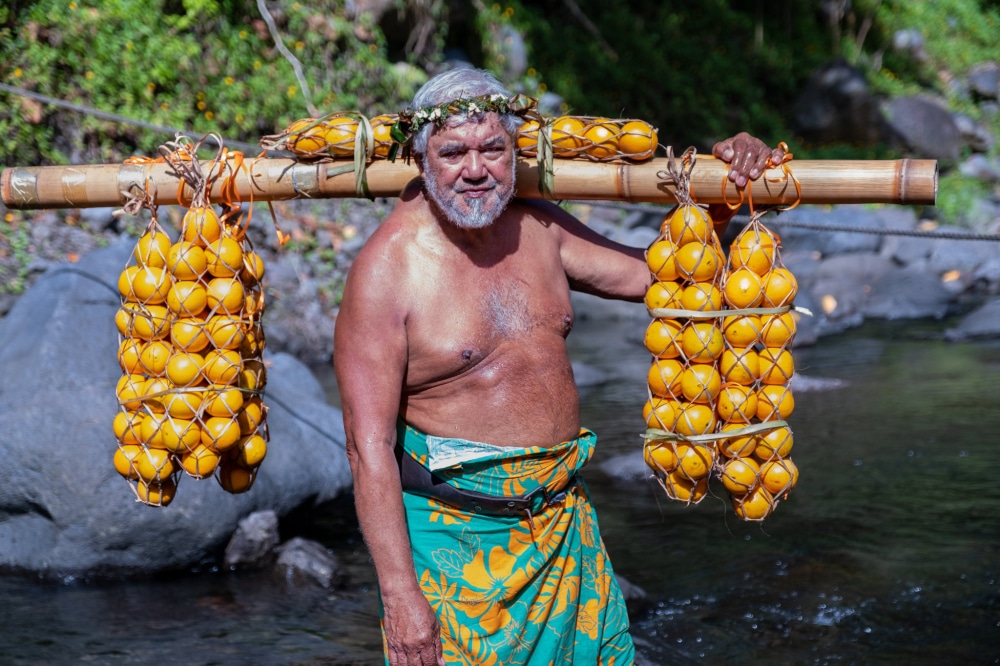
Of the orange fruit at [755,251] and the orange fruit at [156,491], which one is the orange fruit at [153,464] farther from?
the orange fruit at [755,251]

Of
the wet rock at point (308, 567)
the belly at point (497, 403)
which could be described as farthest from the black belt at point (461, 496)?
the wet rock at point (308, 567)

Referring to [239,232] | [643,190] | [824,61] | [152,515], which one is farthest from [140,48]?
[824,61]

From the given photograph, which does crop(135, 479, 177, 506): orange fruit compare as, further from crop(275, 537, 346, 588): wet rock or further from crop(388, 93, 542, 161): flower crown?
crop(275, 537, 346, 588): wet rock

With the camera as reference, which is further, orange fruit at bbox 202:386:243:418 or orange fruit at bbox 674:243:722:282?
orange fruit at bbox 202:386:243:418

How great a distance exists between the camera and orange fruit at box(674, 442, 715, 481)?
2947 mm

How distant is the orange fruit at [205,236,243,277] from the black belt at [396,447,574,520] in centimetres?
80

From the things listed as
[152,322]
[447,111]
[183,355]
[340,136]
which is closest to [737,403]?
[447,111]

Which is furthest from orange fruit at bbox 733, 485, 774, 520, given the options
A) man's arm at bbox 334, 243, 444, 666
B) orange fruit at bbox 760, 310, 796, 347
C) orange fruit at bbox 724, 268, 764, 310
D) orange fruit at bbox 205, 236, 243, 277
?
orange fruit at bbox 205, 236, 243, 277

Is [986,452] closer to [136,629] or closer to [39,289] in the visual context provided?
[136,629]

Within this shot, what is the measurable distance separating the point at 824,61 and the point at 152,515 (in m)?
16.8

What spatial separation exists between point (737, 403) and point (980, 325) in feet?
27.6

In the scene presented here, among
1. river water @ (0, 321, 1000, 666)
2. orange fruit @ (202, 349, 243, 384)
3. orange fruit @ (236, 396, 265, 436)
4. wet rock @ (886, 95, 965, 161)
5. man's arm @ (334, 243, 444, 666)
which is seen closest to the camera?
man's arm @ (334, 243, 444, 666)

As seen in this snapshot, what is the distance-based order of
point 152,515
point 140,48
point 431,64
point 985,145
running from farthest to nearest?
point 985,145 → point 431,64 → point 140,48 → point 152,515

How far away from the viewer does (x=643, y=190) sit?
307 centimetres
